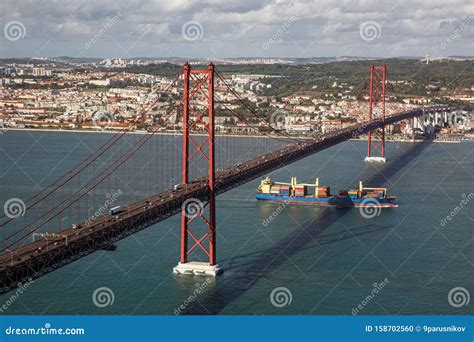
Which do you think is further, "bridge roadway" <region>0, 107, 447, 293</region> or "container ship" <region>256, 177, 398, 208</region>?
"container ship" <region>256, 177, 398, 208</region>

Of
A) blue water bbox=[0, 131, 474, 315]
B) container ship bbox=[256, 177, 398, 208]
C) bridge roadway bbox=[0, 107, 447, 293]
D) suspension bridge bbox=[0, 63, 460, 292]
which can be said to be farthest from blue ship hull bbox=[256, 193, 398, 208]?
bridge roadway bbox=[0, 107, 447, 293]

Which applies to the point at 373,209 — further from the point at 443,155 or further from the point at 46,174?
the point at 443,155

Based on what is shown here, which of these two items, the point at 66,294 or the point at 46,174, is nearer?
the point at 66,294

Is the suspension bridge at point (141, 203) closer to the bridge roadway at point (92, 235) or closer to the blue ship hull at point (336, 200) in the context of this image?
the bridge roadway at point (92, 235)

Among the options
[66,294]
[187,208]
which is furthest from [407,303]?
[66,294]

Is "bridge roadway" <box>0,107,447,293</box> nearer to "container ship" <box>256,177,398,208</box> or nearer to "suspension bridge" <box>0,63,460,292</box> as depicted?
"suspension bridge" <box>0,63,460,292</box>

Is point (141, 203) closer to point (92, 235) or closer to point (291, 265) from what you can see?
point (92, 235)

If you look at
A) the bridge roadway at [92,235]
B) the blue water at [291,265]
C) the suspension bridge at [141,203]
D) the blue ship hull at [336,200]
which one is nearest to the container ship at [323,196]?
the blue ship hull at [336,200]
